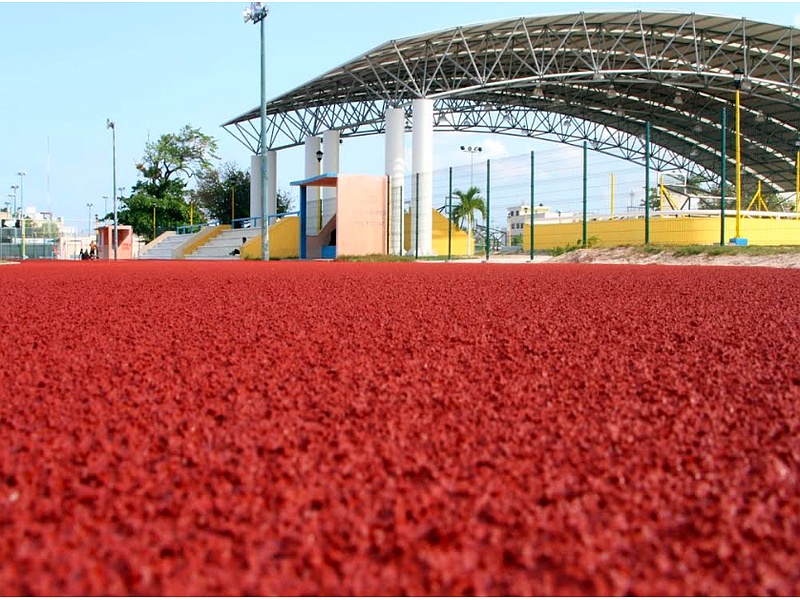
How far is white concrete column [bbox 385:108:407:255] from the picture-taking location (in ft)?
85.7

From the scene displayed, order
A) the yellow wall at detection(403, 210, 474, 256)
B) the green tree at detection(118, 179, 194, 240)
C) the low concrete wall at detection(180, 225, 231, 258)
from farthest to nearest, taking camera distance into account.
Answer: the green tree at detection(118, 179, 194, 240) < the low concrete wall at detection(180, 225, 231, 258) < the yellow wall at detection(403, 210, 474, 256)

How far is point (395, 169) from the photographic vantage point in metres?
28.0

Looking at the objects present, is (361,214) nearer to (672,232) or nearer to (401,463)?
(672,232)

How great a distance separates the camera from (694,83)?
31203mm

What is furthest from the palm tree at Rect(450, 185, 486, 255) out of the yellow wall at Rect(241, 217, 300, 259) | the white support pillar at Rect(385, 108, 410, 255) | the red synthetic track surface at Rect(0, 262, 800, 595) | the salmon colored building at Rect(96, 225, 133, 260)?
the red synthetic track surface at Rect(0, 262, 800, 595)

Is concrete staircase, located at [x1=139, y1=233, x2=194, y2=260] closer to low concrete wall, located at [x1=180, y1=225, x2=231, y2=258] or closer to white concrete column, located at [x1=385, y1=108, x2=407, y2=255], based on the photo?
low concrete wall, located at [x1=180, y1=225, x2=231, y2=258]

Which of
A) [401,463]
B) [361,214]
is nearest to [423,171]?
[361,214]

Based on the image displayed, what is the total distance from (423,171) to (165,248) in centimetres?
2056

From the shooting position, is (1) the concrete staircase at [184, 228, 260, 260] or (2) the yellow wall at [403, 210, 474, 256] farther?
(1) the concrete staircase at [184, 228, 260, 260]

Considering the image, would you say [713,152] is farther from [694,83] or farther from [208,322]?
[208,322]

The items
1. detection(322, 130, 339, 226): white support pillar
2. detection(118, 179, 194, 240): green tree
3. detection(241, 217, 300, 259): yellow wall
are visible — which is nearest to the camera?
detection(241, 217, 300, 259): yellow wall

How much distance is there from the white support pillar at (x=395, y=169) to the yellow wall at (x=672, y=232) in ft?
15.7

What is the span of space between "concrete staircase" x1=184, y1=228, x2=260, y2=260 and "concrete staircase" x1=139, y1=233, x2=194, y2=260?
2405 millimetres

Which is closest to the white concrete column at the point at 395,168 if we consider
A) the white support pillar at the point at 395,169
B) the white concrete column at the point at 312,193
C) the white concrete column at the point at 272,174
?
the white support pillar at the point at 395,169
